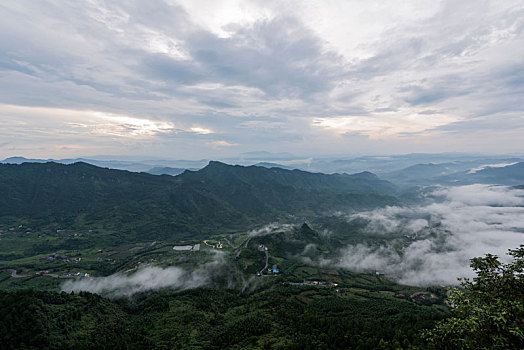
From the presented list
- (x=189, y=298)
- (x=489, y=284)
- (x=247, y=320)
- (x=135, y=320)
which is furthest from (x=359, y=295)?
(x=489, y=284)

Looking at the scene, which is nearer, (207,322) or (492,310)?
(492,310)

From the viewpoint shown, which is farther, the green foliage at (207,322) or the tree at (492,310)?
the green foliage at (207,322)

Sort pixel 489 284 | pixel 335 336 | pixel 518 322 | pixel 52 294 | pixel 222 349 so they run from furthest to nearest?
pixel 52 294, pixel 222 349, pixel 335 336, pixel 489 284, pixel 518 322

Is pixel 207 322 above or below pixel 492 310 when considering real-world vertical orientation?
below

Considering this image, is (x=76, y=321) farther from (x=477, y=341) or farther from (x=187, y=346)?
(x=477, y=341)

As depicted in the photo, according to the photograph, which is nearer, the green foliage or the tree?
the tree

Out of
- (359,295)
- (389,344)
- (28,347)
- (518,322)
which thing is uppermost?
(518,322)

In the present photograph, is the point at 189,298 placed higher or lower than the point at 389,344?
lower

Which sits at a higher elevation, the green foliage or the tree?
the tree
